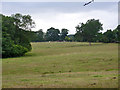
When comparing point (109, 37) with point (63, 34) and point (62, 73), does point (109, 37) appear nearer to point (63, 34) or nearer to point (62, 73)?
point (63, 34)

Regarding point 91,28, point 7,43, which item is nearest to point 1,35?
point 7,43

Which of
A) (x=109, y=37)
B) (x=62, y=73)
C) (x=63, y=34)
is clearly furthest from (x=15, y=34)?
(x=63, y=34)

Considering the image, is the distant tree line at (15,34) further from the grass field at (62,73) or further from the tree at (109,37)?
the tree at (109,37)

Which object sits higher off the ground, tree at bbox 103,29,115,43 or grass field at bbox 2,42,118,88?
tree at bbox 103,29,115,43

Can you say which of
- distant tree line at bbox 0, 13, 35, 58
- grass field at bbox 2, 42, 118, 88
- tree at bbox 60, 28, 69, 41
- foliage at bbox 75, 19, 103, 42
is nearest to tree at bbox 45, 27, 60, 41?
tree at bbox 60, 28, 69, 41

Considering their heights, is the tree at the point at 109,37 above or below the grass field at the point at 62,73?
above

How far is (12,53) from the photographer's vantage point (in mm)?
50281

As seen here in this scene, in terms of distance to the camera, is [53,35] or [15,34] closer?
[15,34]

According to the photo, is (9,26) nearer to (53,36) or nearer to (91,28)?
(91,28)

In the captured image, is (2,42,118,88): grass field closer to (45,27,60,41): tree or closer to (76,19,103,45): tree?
(76,19,103,45): tree

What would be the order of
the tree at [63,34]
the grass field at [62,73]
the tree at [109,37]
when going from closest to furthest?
the grass field at [62,73]
the tree at [109,37]
the tree at [63,34]

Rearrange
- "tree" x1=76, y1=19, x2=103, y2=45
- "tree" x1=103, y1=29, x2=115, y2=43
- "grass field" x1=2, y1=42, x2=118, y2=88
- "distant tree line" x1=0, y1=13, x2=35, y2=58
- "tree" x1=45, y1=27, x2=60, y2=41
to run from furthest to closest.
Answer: "tree" x1=45, y1=27, x2=60, y2=41, "tree" x1=103, y1=29, x2=115, y2=43, "tree" x1=76, y1=19, x2=103, y2=45, "distant tree line" x1=0, y1=13, x2=35, y2=58, "grass field" x1=2, y1=42, x2=118, y2=88

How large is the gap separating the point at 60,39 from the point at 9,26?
95.0 meters

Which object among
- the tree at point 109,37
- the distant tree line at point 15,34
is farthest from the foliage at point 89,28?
the distant tree line at point 15,34
